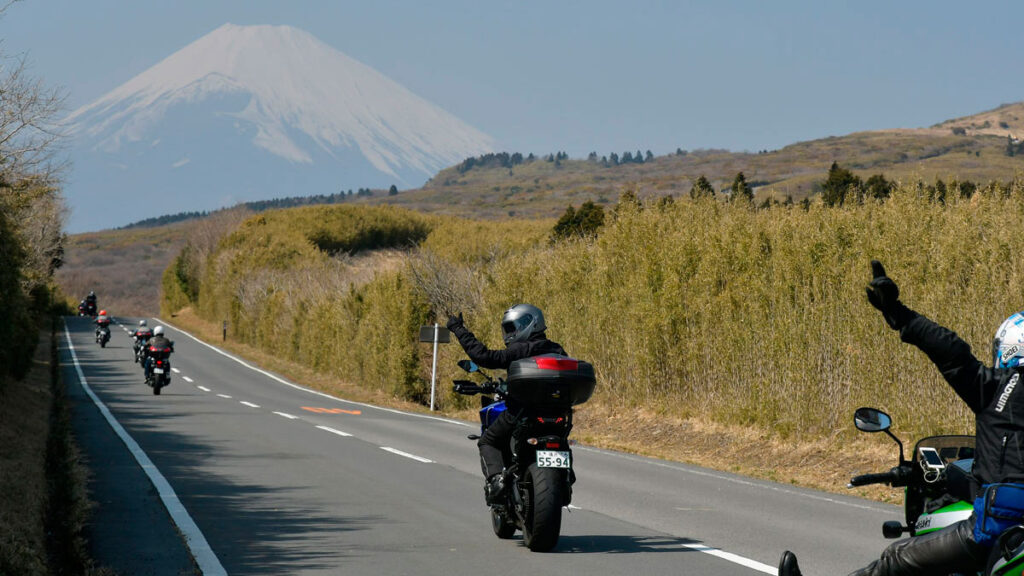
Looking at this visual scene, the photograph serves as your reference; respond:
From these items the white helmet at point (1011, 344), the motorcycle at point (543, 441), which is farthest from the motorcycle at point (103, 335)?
the white helmet at point (1011, 344)

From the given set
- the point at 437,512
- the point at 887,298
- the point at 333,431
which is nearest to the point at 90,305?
the point at 333,431

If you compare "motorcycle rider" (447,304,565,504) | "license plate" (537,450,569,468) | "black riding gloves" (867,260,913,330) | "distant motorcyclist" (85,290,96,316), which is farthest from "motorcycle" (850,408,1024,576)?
"distant motorcyclist" (85,290,96,316)

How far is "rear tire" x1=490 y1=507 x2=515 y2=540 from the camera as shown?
8.82 meters

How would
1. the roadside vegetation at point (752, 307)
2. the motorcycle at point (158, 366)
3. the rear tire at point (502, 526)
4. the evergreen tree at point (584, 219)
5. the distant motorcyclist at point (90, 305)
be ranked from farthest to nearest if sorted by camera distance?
the distant motorcyclist at point (90, 305), the evergreen tree at point (584, 219), the motorcycle at point (158, 366), the roadside vegetation at point (752, 307), the rear tire at point (502, 526)

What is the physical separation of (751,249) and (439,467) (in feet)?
24.9

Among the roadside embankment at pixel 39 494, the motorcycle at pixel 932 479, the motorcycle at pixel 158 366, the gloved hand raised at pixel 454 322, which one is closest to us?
the motorcycle at pixel 932 479

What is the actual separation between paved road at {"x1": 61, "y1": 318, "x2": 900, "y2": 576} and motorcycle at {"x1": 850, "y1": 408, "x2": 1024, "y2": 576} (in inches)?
117

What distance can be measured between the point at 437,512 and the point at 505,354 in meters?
2.67

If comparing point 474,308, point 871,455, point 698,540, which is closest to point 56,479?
point 698,540

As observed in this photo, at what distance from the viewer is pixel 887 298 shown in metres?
4.18

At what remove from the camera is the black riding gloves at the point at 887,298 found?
4.15 metres

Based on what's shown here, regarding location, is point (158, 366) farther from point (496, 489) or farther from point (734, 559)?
point (734, 559)

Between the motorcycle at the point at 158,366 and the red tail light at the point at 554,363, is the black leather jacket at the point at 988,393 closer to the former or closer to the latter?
the red tail light at the point at 554,363

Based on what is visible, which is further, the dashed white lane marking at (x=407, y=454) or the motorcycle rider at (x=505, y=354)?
the dashed white lane marking at (x=407, y=454)
